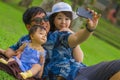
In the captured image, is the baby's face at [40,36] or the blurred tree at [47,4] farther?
the blurred tree at [47,4]

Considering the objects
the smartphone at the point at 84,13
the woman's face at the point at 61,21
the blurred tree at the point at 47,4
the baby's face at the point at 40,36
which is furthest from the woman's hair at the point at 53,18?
the blurred tree at the point at 47,4

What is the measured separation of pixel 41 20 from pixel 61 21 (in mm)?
274

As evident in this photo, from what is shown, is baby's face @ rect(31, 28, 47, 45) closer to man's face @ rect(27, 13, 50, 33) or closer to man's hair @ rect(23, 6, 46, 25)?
man's face @ rect(27, 13, 50, 33)

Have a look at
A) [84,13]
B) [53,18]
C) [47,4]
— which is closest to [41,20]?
[53,18]

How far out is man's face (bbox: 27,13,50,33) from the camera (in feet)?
20.5

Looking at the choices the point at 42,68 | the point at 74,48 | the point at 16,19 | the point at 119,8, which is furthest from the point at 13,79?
the point at 119,8

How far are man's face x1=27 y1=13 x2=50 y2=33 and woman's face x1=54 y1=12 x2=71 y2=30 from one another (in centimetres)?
12

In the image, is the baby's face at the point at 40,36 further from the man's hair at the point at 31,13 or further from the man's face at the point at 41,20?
the man's hair at the point at 31,13

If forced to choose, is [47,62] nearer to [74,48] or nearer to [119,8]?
[74,48]

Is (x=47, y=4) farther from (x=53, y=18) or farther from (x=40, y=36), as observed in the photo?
(x=40, y=36)

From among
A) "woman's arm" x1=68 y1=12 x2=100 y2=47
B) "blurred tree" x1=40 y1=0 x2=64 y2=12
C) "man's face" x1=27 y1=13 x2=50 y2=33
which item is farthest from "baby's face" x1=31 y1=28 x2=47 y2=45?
"blurred tree" x1=40 y1=0 x2=64 y2=12

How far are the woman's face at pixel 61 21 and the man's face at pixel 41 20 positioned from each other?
0.12 meters

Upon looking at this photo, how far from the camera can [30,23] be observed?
6445 mm

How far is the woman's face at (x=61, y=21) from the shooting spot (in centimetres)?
616
